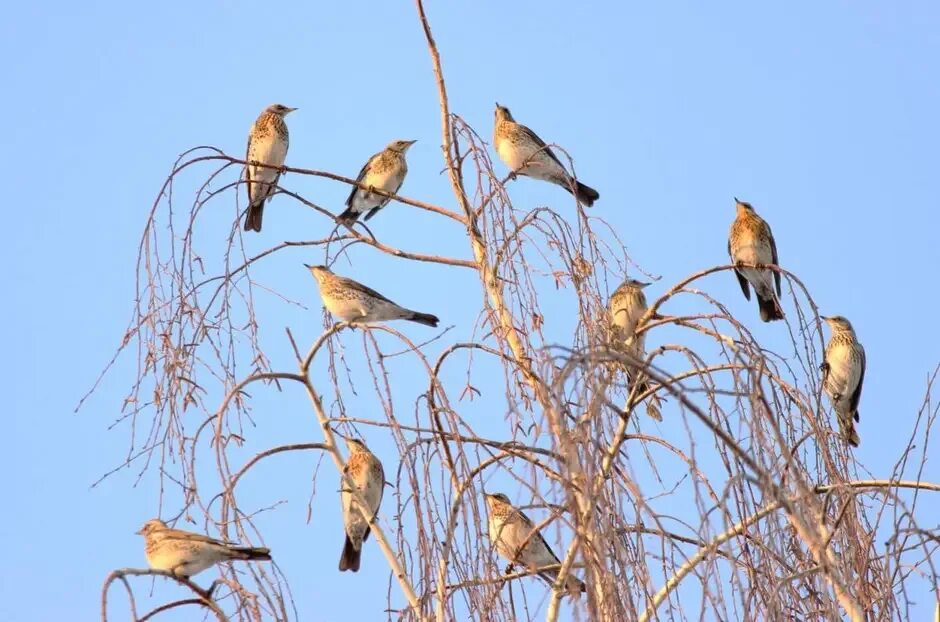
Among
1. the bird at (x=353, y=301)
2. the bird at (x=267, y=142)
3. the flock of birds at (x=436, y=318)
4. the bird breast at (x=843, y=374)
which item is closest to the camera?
the flock of birds at (x=436, y=318)

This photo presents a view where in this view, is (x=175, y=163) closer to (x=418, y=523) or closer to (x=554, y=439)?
(x=418, y=523)

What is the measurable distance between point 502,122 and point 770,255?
79.3 inches

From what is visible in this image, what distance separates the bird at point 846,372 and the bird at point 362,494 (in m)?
3.12

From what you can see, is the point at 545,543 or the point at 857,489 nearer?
the point at 857,489

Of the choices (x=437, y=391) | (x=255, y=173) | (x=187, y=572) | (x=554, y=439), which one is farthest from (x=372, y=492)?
(x=554, y=439)

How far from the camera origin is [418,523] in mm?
3656

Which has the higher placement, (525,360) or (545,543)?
(545,543)

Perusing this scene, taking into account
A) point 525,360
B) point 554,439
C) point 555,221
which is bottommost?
point 554,439

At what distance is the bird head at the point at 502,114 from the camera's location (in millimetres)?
9070

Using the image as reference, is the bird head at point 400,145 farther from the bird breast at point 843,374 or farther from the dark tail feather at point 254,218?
the bird breast at point 843,374

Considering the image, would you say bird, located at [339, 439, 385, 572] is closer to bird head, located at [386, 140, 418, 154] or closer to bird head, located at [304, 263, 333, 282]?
bird head, located at [304, 263, 333, 282]

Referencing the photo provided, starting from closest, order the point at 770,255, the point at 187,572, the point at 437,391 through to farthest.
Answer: the point at 437,391 → the point at 187,572 → the point at 770,255

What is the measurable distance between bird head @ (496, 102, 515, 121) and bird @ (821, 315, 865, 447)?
2619 mm

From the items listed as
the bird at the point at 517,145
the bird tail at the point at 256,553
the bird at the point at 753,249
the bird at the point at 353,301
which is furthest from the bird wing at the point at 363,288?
the bird tail at the point at 256,553
